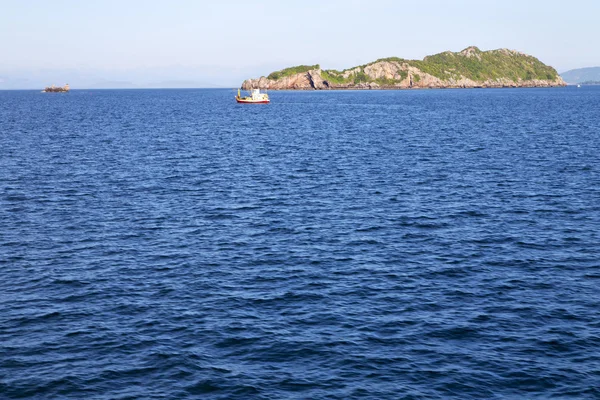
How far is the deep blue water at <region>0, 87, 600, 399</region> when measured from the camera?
26.9 metres

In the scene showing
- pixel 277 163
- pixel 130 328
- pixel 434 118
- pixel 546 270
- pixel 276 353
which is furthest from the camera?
pixel 434 118

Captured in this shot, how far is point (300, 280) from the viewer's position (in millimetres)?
38625

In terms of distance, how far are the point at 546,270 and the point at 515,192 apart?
2335cm

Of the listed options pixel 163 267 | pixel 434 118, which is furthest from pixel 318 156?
pixel 434 118

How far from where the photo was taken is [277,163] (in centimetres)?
8431

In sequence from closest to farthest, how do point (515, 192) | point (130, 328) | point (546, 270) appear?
point (130, 328)
point (546, 270)
point (515, 192)

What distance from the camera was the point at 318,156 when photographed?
91188 millimetres

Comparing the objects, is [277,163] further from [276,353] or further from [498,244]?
[276,353]

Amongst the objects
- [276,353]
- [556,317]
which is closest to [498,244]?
[556,317]

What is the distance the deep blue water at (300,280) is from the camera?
26.9 metres

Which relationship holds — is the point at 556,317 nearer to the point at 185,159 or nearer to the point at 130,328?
the point at 130,328

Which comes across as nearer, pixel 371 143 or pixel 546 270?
pixel 546 270

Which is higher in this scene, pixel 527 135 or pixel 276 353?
pixel 527 135

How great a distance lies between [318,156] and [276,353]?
2516 inches
